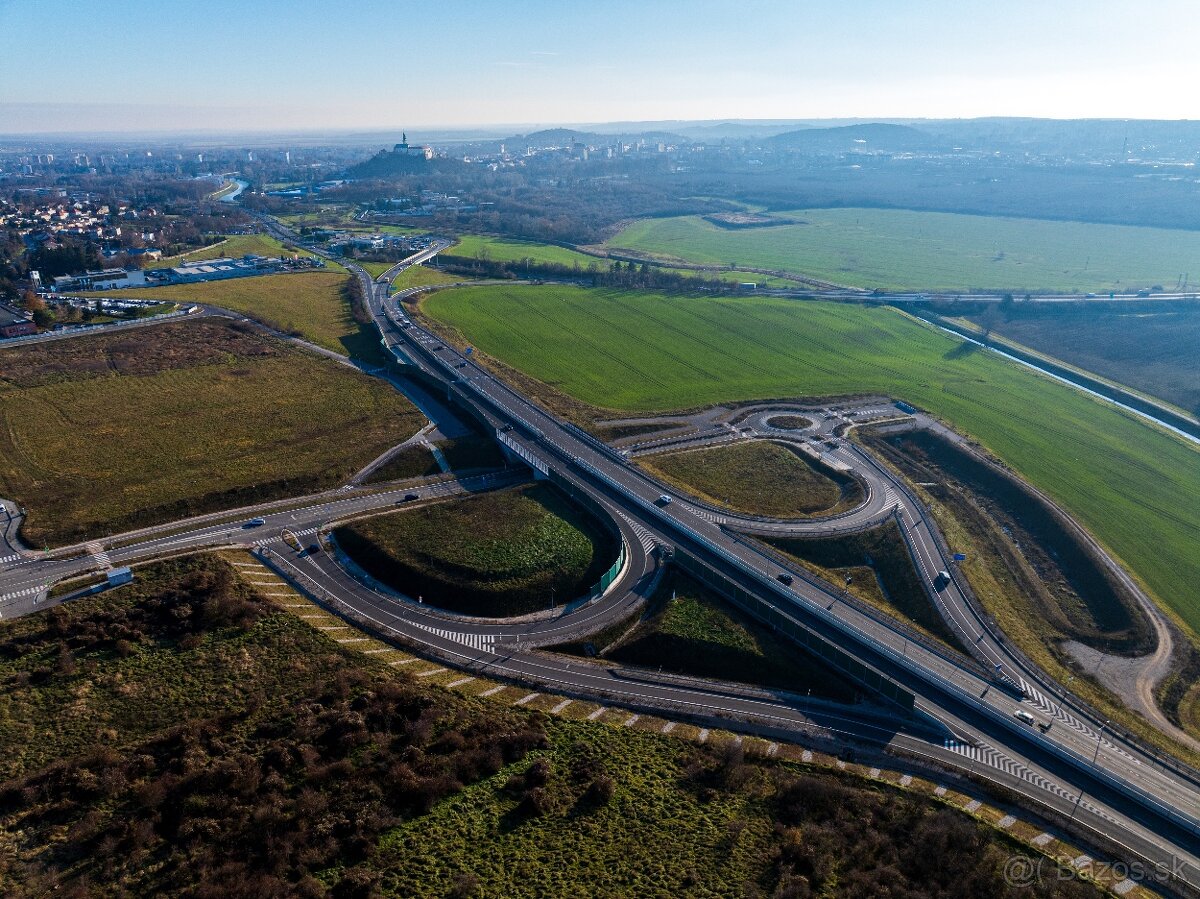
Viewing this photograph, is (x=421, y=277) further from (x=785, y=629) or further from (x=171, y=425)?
(x=785, y=629)

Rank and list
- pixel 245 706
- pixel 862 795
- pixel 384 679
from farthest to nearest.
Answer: pixel 384 679, pixel 245 706, pixel 862 795

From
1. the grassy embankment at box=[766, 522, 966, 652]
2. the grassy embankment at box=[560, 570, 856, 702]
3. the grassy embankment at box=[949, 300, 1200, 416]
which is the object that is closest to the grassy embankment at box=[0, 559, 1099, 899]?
the grassy embankment at box=[560, 570, 856, 702]

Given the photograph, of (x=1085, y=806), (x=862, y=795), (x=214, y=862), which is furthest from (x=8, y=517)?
(x=1085, y=806)

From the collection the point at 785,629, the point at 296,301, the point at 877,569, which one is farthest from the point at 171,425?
the point at 877,569

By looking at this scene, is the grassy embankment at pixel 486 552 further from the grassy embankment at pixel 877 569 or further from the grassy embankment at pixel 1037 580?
the grassy embankment at pixel 1037 580

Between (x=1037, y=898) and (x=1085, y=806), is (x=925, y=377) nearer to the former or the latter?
(x=1085, y=806)

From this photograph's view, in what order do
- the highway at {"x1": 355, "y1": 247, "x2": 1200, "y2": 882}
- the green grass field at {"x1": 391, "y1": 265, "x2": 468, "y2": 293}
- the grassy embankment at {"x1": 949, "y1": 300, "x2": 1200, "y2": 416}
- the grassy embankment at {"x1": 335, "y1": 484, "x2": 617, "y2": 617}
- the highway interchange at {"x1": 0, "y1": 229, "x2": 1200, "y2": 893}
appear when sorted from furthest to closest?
the green grass field at {"x1": 391, "y1": 265, "x2": 468, "y2": 293}, the grassy embankment at {"x1": 949, "y1": 300, "x2": 1200, "y2": 416}, the grassy embankment at {"x1": 335, "y1": 484, "x2": 617, "y2": 617}, the highway interchange at {"x1": 0, "y1": 229, "x2": 1200, "y2": 893}, the highway at {"x1": 355, "y1": 247, "x2": 1200, "y2": 882}

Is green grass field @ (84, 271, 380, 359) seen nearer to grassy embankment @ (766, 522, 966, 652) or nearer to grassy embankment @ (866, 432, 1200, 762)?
grassy embankment @ (766, 522, 966, 652)
